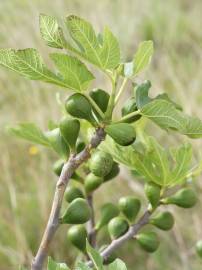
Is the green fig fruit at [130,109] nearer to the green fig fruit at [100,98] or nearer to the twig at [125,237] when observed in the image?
the green fig fruit at [100,98]

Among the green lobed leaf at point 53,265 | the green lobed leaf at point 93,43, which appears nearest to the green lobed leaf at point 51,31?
the green lobed leaf at point 93,43

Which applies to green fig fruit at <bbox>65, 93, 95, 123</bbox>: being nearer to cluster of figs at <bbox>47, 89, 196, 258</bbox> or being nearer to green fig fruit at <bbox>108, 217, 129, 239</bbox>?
cluster of figs at <bbox>47, 89, 196, 258</bbox>

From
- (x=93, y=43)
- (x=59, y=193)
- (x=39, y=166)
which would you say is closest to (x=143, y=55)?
(x=93, y=43)

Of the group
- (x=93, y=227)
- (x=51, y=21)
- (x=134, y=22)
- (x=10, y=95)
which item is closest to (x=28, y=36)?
(x=10, y=95)

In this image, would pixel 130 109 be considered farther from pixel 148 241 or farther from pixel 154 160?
pixel 148 241

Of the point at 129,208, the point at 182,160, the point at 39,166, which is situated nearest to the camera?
the point at 182,160
